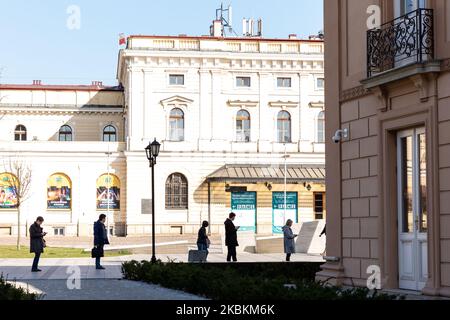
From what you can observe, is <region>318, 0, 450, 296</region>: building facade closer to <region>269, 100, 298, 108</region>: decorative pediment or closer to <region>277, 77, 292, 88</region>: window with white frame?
<region>269, 100, 298, 108</region>: decorative pediment

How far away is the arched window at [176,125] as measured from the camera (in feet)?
209

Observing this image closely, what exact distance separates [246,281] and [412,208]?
11.2 ft

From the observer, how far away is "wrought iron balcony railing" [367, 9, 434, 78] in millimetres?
14898

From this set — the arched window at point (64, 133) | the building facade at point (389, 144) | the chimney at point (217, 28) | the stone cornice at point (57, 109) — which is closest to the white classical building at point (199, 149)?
the stone cornice at point (57, 109)

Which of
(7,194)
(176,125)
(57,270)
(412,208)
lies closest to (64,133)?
(7,194)

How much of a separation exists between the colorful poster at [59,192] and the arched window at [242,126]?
1208cm

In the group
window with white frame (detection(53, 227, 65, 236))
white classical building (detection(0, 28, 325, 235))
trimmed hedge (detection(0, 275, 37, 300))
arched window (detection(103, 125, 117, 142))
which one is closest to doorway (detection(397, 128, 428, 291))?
trimmed hedge (detection(0, 275, 37, 300))

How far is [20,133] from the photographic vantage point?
68.9 metres

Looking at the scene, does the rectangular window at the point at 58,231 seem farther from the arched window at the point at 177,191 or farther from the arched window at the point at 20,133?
the arched window at the point at 20,133

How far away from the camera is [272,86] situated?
65.1m

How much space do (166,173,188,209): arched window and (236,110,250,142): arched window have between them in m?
5.05

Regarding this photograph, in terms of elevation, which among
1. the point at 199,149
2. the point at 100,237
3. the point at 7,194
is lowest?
the point at 100,237

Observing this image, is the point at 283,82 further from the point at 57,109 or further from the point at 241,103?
the point at 57,109
